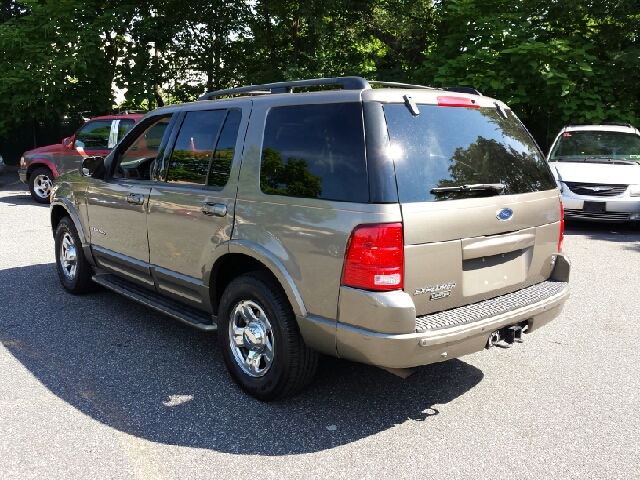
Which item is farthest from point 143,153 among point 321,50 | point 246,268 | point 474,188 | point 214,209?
point 321,50

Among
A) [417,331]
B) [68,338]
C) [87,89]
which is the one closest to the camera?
[417,331]

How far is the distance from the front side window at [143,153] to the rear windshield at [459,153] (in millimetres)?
2208

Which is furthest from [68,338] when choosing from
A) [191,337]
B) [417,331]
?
[417,331]

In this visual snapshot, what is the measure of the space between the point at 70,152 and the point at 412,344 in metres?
12.1

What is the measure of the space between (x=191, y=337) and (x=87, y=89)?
15.7m

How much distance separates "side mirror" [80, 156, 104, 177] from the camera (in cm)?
542

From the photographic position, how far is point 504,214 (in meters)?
3.54

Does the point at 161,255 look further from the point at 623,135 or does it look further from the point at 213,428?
the point at 623,135

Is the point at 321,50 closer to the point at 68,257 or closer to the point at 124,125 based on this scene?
the point at 124,125

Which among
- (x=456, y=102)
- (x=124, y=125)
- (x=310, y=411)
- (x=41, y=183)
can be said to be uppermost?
(x=124, y=125)

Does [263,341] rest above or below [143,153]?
below

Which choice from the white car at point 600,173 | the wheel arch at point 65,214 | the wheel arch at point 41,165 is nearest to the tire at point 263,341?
the wheel arch at point 65,214

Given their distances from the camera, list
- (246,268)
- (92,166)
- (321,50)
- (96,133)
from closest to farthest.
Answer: (246,268) → (92,166) → (96,133) → (321,50)

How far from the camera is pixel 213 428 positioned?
11.3 ft
